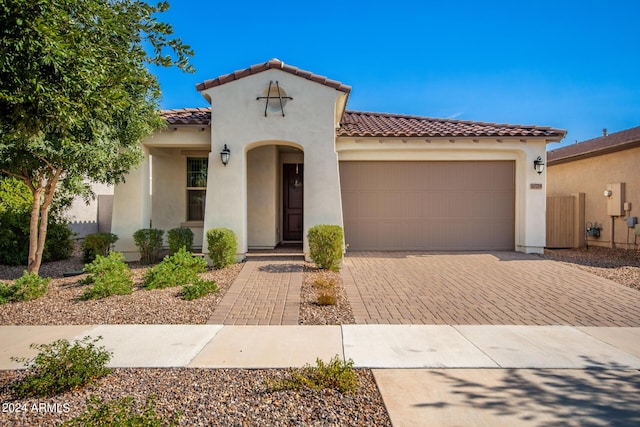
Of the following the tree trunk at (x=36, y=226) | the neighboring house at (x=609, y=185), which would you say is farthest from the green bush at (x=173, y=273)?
the neighboring house at (x=609, y=185)

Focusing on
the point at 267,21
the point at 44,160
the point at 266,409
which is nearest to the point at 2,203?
the point at 44,160

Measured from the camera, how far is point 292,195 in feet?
46.1

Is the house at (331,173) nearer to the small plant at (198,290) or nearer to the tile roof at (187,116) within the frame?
the tile roof at (187,116)

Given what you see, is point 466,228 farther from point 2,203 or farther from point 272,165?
point 2,203

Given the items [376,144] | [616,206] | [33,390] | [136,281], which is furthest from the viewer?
[616,206]

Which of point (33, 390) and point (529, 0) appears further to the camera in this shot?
point (529, 0)

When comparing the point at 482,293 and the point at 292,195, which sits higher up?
the point at 292,195

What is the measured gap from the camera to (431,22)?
11922 millimetres

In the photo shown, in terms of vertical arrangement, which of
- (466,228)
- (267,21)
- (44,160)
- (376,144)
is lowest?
(466,228)

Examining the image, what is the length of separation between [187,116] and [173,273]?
5.64 metres

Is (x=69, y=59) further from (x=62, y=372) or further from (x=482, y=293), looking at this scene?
(x=482, y=293)

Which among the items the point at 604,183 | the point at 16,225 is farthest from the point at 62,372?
the point at 604,183

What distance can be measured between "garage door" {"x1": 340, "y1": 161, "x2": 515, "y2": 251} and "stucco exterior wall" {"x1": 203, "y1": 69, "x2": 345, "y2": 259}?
2155 mm

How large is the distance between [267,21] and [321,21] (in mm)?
1908
